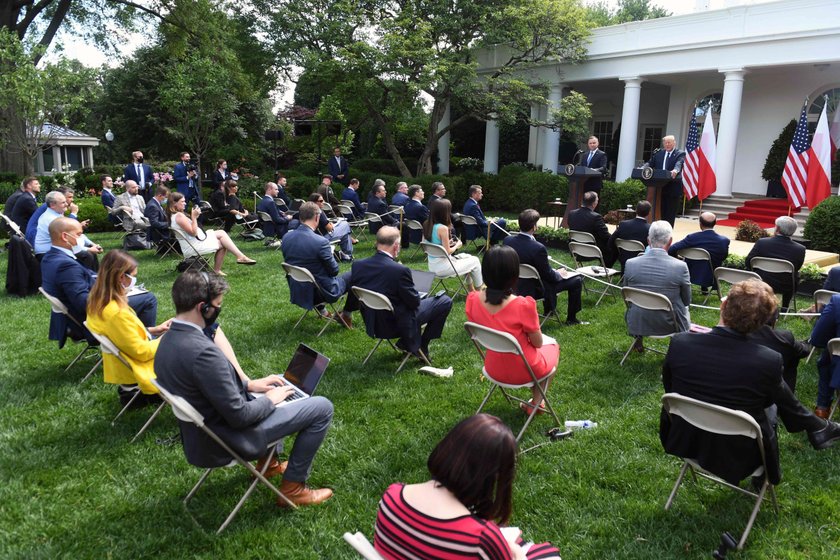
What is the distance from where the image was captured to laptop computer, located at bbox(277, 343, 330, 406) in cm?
389

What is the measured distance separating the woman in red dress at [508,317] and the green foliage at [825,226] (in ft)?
32.1

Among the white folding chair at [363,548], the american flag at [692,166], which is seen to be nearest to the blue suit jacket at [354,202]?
the american flag at [692,166]

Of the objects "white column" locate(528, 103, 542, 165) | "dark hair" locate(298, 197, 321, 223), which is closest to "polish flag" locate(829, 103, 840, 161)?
"white column" locate(528, 103, 542, 165)

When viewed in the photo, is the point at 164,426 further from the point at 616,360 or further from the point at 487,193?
the point at 487,193

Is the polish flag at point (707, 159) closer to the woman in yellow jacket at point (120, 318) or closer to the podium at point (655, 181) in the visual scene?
the podium at point (655, 181)

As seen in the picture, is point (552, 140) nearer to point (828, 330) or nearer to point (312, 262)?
point (312, 262)

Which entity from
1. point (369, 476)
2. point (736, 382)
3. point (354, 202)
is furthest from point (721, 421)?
point (354, 202)

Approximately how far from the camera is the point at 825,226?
11.6 meters

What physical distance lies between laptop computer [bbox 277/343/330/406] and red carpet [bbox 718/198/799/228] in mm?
14895

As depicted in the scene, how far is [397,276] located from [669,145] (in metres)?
8.33

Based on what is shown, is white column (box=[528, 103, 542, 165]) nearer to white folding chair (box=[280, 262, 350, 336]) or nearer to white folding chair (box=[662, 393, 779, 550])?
white folding chair (box=[280, 262, 350, 336])

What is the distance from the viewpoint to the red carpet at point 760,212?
15.8 m

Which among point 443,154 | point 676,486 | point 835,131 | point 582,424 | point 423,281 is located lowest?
point 582,424

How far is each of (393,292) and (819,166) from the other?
9888mm
